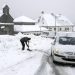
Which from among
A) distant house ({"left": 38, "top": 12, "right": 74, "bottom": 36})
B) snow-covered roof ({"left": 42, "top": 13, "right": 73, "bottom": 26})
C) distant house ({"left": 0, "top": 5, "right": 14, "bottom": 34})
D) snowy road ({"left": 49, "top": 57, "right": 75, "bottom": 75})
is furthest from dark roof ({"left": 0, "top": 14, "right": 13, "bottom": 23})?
snowy road ({"left": 49, "top": 57, "right": 75, "bottom": 75})

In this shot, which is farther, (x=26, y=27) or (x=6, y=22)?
(x=26, y=27)

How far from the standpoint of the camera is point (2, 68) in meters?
10.5

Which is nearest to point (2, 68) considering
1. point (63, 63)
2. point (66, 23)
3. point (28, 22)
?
point (63, 63)

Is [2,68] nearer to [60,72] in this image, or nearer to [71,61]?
[60,72]

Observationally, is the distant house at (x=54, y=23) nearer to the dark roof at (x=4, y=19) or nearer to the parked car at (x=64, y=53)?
the dark roof at (x=4, y=19)

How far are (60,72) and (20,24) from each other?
75.4 metres

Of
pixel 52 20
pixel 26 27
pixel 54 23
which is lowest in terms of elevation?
pixel 26 27

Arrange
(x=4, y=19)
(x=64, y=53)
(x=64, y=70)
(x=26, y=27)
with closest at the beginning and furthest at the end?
(x=64, y=70), (x=64, y=53), (x=4, y=19), (x=26, y=27)

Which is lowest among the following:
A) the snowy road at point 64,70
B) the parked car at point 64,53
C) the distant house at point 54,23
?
the snowy road at point 64,70

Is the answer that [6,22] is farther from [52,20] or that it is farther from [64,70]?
[64,70]

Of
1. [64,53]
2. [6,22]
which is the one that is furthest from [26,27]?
[64,53]

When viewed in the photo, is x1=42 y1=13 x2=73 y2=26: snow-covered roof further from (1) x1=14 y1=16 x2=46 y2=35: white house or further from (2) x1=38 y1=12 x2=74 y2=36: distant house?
(1) x1=14 y1=16 x2=46 y2=35: white house

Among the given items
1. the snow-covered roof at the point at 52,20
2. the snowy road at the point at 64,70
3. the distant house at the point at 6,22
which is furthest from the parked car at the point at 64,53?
the snow-covered roof at the point at 52,20

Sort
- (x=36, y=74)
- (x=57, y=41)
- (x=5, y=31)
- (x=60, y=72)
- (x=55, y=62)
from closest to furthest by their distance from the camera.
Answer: (x=36, y=74) < (x=60, y=72) < (x=55, y=62) < (x=57, y=41) < (x=5, y=31)
